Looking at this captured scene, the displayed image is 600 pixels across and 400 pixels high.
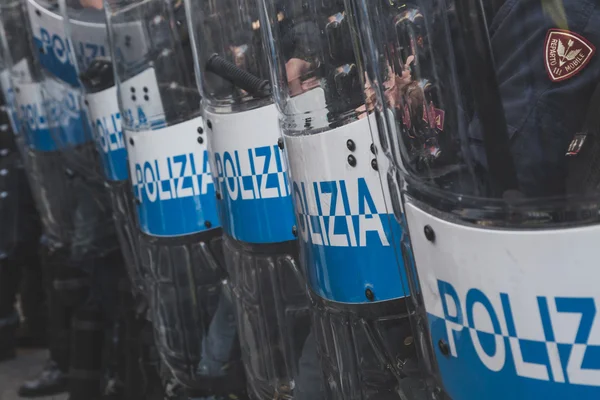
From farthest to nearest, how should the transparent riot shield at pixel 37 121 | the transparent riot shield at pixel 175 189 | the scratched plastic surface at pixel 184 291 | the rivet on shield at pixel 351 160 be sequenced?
the transparent riot shield at pixel 37 121
the scratched plastic surface at pixel 184 291
the transparent riot shield at pixel 175 189
the rivet on shield at pixel 351 160

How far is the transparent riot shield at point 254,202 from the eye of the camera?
2084mm

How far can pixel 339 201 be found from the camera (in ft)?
5.37

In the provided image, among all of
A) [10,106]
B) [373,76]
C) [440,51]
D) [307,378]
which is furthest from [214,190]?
[10,106]

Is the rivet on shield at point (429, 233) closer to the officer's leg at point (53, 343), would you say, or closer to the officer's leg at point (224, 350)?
the officer's leg at point (224, 350)

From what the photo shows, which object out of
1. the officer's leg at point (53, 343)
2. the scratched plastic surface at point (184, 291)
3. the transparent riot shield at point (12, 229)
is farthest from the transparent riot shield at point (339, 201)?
the transparent riot shield at point (12, 229)

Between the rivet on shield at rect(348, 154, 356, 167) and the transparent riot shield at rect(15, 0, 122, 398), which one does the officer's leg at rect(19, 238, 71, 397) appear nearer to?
the transparent riot shield at rect(15, 0, 122, 398)

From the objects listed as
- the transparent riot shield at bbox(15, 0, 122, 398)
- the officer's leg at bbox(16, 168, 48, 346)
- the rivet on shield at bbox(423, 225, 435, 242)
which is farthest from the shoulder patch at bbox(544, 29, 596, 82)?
the officer's leg at bbox(16, 168, 48, 346)

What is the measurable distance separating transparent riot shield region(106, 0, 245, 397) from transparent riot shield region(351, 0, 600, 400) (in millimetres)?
1435

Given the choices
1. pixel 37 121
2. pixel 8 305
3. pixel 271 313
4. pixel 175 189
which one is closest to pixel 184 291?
pixel 175 189

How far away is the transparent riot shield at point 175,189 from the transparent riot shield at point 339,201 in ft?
2.67

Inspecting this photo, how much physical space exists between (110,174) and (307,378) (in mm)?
1407

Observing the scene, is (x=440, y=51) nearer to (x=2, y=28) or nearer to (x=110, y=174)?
(x=110, y=174)

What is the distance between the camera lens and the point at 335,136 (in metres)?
1.64

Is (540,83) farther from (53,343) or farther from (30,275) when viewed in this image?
(30,275)
